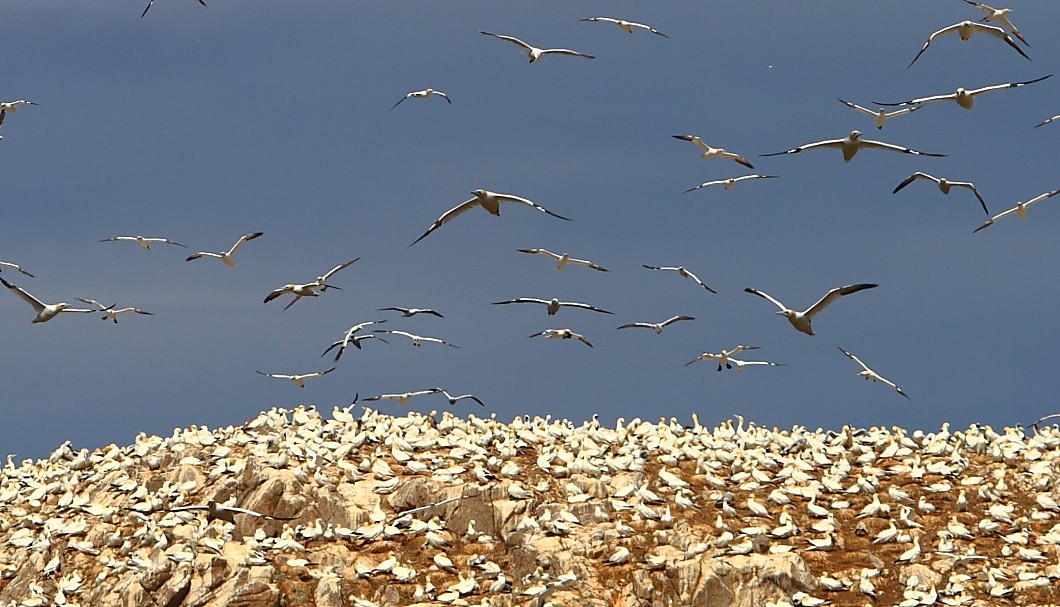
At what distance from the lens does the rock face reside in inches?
1410

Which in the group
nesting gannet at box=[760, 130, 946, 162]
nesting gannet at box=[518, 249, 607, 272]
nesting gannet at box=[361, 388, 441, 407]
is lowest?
nesting gannet at box=[361, 388, 441, 407]

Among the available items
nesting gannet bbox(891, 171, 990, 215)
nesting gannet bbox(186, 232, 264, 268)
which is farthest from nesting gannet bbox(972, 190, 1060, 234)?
nesting gannet bbox(186, 232, 264, 268)

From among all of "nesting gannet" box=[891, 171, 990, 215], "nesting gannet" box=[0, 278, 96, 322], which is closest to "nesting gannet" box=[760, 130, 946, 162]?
"nesting gannet" box=[891, 171, 990, 215]

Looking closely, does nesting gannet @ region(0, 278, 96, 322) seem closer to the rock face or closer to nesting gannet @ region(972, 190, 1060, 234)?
the rock face

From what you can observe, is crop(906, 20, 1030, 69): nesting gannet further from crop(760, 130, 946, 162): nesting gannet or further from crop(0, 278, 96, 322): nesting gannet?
crop(0, 278, 96, 322): nesting gannet

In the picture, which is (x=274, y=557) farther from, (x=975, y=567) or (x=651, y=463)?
(x=975, y=567)

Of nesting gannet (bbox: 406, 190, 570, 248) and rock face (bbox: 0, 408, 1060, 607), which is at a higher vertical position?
nesting gannet (bbox: 406, 190, 570, 248)

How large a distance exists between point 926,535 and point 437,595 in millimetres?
14289

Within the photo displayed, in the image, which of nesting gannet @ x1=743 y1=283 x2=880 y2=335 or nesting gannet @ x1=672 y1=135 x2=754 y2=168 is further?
nesting gannet @ x1=672 y1=135 x2=754 y2=168

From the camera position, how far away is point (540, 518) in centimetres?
3772

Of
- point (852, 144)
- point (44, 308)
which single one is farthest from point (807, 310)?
point (44, 308)

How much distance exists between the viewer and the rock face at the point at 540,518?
35.8 m

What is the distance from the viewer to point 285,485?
40219 mm

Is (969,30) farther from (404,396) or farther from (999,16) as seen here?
(404,396)
